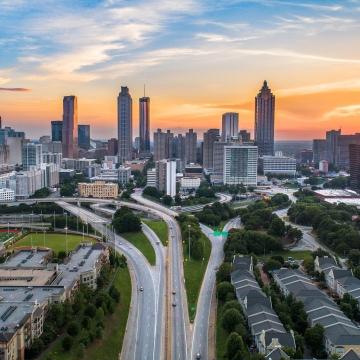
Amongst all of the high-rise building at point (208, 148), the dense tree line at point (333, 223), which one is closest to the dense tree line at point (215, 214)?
the dense tree line at point (333, 223)

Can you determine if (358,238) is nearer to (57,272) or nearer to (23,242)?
(57,272)

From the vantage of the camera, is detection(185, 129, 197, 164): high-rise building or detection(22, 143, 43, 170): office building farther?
detection(185, 129, 197, 164): high-rise building

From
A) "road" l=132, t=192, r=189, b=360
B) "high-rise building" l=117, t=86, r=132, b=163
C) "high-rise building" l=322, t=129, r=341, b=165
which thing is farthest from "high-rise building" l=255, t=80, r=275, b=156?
"road" l=132, t=192, r=189, b=360

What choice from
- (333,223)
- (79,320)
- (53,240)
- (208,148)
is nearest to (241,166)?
(208,148)

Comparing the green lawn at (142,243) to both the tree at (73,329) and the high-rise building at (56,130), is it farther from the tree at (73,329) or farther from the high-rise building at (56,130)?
the high-rise building at (56,130)

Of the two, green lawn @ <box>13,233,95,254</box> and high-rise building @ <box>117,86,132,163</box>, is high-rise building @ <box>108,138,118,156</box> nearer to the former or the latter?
high-rise building @ <box>117,86,132,163</box>

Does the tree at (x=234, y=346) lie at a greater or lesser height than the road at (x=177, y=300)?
greater

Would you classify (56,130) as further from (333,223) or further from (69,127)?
(333,223)
